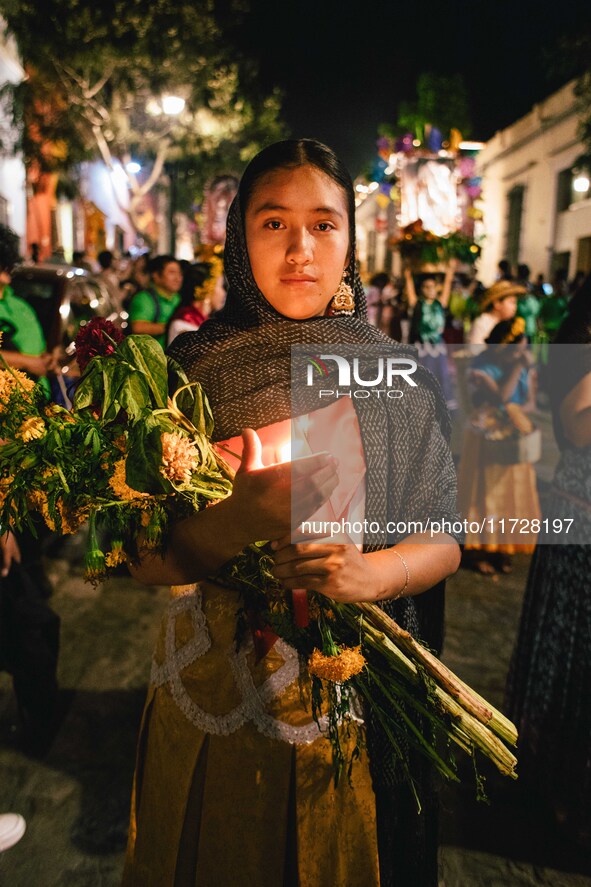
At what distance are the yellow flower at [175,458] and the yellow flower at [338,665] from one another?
422 millimetres

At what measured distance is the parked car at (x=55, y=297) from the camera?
584 centimetres

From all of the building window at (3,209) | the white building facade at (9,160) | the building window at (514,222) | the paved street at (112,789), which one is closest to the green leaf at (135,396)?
the paved street at (112,789)

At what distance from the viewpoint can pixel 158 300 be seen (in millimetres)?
6371

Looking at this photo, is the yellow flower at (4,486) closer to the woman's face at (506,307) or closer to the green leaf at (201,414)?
the green leaf at (201,414)

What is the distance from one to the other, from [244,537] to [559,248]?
88.6 feet

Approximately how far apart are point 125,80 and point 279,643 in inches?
750

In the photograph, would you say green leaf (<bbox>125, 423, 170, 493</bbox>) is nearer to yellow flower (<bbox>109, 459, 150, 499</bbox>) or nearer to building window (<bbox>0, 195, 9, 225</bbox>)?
yellow flower (<bbox>109, 459, 150, 499</bbox>)

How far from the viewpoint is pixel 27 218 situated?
71.5ft

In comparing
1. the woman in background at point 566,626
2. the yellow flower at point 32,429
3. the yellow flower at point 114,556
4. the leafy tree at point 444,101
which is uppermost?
the leafy tree at point 444,101

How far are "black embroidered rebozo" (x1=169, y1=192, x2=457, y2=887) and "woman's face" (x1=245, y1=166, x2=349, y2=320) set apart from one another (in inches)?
2.1

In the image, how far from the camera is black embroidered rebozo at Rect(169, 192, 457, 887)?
5.08 feet

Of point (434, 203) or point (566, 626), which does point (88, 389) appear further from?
point (434, 203)

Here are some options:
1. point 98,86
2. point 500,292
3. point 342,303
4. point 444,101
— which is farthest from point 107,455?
point 444,101

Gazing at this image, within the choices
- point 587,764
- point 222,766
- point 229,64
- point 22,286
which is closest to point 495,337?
point 587,764
